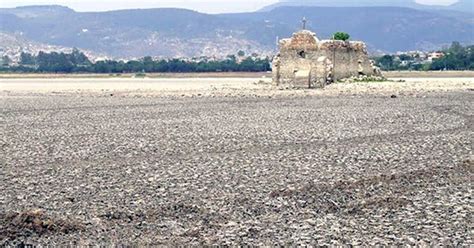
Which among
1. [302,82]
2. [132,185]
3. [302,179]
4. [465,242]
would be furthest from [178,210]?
[302,82]

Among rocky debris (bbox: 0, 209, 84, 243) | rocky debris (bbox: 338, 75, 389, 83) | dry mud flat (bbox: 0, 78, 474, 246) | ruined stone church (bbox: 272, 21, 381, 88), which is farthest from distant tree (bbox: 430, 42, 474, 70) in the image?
rocky debris (bbox: 0, 209, 84, 243)

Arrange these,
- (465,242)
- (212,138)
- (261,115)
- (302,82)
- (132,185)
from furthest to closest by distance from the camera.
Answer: (302,82) → (261,115) → (212,138) → (132,185) → (465,242)

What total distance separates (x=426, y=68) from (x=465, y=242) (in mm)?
72973

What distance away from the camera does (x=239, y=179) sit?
521 inches

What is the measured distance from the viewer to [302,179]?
43.4 feet

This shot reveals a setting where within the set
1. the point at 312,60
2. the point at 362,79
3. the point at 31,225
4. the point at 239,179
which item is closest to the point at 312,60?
the point at 312,60

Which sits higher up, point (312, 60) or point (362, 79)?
point (312, 60)

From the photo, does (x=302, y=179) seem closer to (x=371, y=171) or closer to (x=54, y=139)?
(x=371, y=171)

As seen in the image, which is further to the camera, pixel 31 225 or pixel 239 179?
pixel 239 179

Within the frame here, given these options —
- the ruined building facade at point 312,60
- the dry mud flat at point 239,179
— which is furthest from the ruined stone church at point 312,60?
the dry mud flat at point 239,179

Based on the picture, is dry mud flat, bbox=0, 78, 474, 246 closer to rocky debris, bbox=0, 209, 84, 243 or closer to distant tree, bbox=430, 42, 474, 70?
rocky debris, bbox=0, 209, 84, 243

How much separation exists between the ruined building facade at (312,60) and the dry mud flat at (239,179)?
45.1 ft

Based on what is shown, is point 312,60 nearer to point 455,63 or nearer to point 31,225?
point 31,225

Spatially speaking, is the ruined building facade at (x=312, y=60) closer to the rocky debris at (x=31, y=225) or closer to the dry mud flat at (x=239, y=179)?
the dry mud flat at (x=239, y=179)
